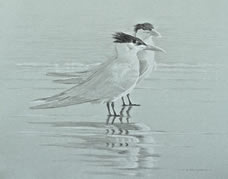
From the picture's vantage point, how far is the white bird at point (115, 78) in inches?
67.2

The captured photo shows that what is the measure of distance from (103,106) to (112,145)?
0.40 ft

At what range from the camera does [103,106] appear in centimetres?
172

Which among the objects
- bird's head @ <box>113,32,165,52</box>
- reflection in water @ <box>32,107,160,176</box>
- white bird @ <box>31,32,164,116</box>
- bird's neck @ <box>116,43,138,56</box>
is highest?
bird's head @ <box>113,32,165,52</box>

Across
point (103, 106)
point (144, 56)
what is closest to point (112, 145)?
point (103, 106)

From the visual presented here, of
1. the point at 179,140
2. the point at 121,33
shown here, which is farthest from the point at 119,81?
the point at 179,140

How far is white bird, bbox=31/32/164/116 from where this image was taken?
1706mm

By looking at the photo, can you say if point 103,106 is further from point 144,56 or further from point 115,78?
point 144,56

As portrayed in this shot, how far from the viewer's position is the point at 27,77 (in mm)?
1739

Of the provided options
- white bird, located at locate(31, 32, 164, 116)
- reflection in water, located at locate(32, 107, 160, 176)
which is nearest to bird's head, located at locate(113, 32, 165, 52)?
white bird, located at locate(31, 32, 164, 116)

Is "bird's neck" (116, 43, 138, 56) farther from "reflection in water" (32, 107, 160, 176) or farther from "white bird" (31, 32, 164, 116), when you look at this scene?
"reflection in water" (32, 107, 160, 176)

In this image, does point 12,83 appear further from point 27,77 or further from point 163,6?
point 163,6

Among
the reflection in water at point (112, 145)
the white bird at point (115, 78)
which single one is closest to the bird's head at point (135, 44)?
the white bird at point (115, 78)

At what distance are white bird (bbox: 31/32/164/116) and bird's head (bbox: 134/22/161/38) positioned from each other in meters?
0.02

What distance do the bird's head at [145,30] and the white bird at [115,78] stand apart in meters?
0.02
